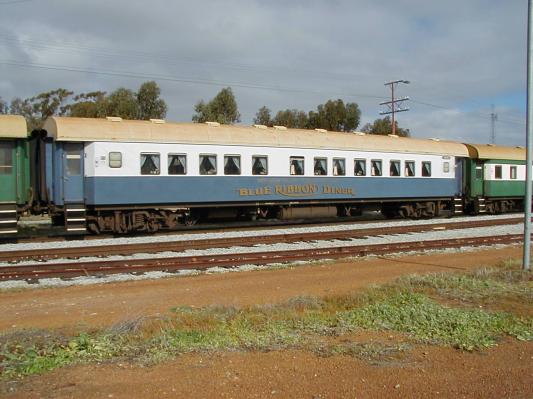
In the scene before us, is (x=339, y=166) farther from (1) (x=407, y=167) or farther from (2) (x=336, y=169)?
(1) (x=407, y=167)

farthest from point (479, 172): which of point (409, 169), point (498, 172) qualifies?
point (409, 169)

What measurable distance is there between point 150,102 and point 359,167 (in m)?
24.0

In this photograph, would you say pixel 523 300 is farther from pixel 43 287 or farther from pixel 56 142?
pixel 56 142

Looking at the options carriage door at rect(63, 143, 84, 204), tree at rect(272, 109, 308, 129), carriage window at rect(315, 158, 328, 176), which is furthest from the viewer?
tree at rect(272, 109, 308, 129)

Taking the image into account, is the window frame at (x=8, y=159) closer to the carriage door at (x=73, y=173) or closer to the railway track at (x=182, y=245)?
the carriage door at (x=73, y=173)

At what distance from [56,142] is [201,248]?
593 centimetres

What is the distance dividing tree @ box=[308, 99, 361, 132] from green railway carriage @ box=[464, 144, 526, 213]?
21985mm

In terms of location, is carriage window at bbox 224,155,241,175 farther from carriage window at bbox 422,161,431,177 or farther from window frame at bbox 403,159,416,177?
carriage window at bbox 422,161,431,177

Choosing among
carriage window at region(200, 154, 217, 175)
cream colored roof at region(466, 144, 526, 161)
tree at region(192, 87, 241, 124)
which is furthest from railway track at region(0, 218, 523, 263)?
tree at region(192, 87, 241, 124)

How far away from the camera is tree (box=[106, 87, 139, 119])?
39750mm

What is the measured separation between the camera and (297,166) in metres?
20.7

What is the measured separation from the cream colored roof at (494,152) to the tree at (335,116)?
21.4 metres

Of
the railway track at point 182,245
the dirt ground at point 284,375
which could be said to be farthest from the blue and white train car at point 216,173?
the dirt ground at point 284,375

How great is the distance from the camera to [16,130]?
51.4 feet
